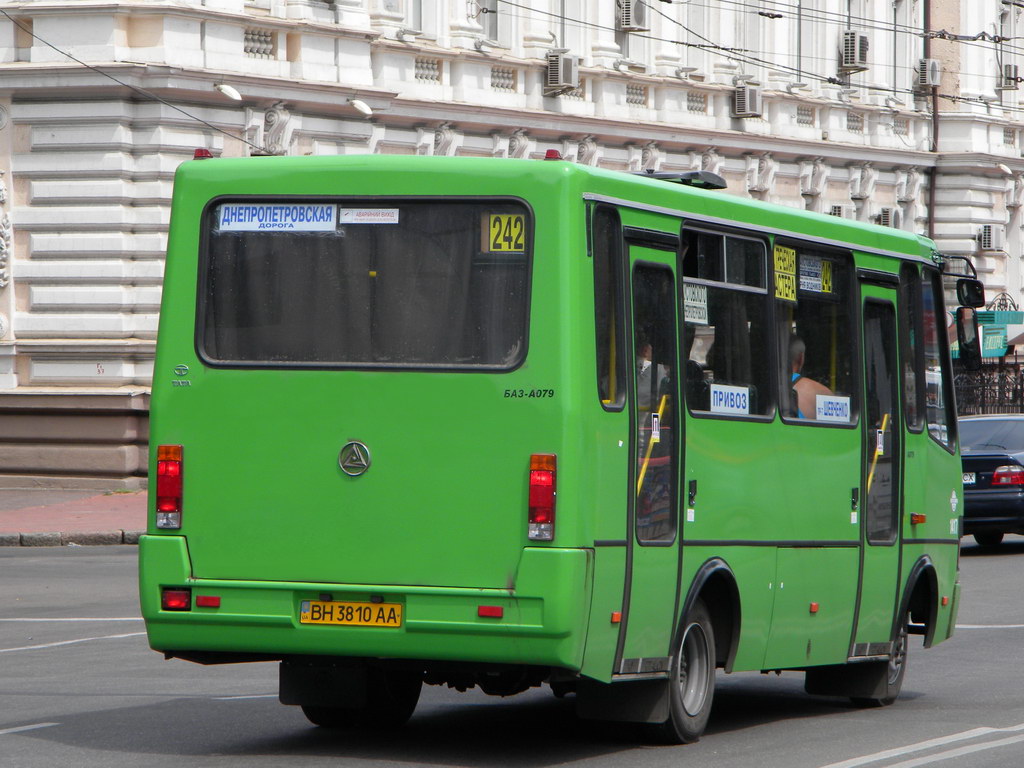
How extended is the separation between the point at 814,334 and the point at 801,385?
329 millimetres

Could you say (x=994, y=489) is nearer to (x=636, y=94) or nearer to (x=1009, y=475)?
(x=1009, y=475)

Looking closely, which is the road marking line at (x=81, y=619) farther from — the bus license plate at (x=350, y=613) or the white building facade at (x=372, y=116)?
the white building facade at (x=372, y=116)

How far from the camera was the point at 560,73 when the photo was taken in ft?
109

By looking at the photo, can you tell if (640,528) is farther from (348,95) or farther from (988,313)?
(988,313)

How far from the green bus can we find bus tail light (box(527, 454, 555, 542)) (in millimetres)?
12

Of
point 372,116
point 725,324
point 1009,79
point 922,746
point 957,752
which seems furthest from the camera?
point 1009,79

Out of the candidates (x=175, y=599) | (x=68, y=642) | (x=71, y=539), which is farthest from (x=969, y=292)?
(x=71, y=539)

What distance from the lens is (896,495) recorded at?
11.3 meters

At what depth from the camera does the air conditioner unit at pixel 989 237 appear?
44156 millimetres

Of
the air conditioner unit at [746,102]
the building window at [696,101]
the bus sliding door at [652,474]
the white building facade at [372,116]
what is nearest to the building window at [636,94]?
the white building facade at [372,116]

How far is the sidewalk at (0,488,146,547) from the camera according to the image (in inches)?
874

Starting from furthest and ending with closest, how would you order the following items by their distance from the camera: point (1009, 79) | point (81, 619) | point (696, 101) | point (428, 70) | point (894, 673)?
point (1009, 79) < point (696, 101) < point (428, 70) < point (81, 619) < point (894, 673)

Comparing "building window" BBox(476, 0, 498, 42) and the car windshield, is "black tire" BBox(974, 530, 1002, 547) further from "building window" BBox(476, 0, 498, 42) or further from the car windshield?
"building window" BBox(476, 0, 498, 42)

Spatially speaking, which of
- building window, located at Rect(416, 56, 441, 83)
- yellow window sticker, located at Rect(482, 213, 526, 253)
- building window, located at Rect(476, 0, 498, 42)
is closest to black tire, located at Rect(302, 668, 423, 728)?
yellow window sticker, located at Rect(482, 213, 526, 253)
